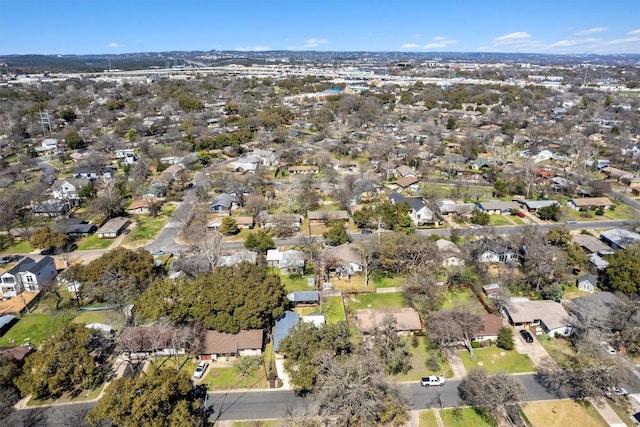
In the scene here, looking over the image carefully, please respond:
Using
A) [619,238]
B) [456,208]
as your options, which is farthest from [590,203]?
[456,208]

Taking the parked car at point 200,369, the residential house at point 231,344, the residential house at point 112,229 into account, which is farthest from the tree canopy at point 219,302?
the residential house at point 112,229

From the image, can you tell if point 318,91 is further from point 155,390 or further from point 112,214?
point 155,390

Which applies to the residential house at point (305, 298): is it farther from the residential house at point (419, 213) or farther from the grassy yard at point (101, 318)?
the residential house at point (419, 213)

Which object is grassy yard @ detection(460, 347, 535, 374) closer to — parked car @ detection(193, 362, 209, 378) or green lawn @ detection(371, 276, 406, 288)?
green lawn @ detection(371, 276, 406, 288)

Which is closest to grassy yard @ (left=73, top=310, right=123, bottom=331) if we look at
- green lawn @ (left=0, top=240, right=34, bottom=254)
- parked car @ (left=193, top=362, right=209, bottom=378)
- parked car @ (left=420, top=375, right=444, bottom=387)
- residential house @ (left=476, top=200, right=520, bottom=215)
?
parked car @ (left=193, top=362, right=209, bottom=378)

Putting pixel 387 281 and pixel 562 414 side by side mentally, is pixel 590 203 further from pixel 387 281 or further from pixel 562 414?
pixel 562 414

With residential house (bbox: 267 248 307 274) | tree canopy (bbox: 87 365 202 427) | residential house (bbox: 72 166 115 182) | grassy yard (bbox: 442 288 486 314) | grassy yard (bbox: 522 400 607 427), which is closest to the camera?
tree canopy (bbox: 87 365 202 427)
